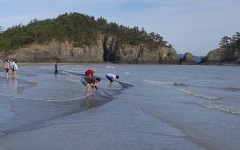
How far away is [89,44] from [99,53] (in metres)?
3.90

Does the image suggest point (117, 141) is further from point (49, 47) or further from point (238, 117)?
point (49, 47)

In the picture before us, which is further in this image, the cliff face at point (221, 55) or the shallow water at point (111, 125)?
the cliff face at point (221, 55)

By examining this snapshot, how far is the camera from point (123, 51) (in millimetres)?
119125

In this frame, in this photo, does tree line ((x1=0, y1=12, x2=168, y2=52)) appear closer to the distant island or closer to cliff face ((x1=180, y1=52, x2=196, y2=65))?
the distant island

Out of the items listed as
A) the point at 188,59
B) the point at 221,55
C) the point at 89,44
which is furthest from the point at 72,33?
the point at 221,55

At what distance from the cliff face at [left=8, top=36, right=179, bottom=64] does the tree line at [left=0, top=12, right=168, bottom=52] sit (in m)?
2.08

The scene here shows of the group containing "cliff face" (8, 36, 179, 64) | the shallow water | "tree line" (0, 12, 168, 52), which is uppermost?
"tree line" (0, 12, 168, 52)

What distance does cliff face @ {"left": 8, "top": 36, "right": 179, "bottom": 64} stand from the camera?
109 m

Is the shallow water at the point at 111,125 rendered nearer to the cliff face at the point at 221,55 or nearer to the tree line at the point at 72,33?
the tree line at the point at 72,33

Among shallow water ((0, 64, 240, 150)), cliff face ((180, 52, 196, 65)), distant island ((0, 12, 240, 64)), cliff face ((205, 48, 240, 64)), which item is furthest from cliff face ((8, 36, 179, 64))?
shallow water ((0, 64, 240, 150))

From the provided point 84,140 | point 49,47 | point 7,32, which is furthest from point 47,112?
point 7,32

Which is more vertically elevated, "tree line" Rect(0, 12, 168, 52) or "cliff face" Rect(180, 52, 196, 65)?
"tree line" Rect(0, 12, 168, 52)

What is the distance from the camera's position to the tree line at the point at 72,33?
374 feet

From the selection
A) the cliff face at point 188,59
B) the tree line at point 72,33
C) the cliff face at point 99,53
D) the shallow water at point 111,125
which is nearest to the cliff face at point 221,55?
the cliff face at point 188,59
